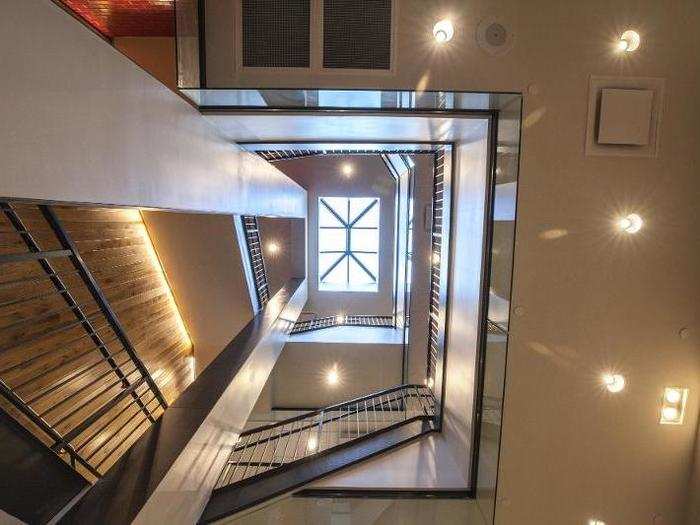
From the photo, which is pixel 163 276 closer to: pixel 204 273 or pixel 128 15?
pixel 204 273

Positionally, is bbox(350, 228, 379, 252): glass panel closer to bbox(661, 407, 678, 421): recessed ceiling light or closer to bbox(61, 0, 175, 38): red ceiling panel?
bbox(61, 0, 175, 38): red ceiling panel

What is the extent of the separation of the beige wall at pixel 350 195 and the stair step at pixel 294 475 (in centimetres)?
672

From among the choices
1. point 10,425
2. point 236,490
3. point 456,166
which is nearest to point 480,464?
point 236,490

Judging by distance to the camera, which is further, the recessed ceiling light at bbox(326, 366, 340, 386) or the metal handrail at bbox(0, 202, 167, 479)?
the recessed ceiling light at bbox(326, 366, 340, 386)

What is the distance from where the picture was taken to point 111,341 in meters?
4.16

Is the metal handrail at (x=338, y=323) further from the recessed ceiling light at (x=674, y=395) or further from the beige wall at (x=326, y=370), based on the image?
the recessed ceiling light at (x=674, y=395)

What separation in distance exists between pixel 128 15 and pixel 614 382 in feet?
16.5

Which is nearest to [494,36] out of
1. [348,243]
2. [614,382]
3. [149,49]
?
[614,382]

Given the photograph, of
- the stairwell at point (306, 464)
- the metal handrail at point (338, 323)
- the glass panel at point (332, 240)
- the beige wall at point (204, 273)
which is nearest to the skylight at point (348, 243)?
the glass panel at point (332, 240)

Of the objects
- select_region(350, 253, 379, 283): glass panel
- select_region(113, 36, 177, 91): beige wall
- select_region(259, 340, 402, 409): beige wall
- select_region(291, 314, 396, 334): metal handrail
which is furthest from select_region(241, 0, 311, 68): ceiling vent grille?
select_region(350, 253, 379, 283): glass panel

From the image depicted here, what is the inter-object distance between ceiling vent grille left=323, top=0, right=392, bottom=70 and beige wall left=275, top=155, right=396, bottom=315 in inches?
284

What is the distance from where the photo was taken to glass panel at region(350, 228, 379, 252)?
37.4ft

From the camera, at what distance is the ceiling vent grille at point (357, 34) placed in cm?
227

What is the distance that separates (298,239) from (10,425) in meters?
7.33
